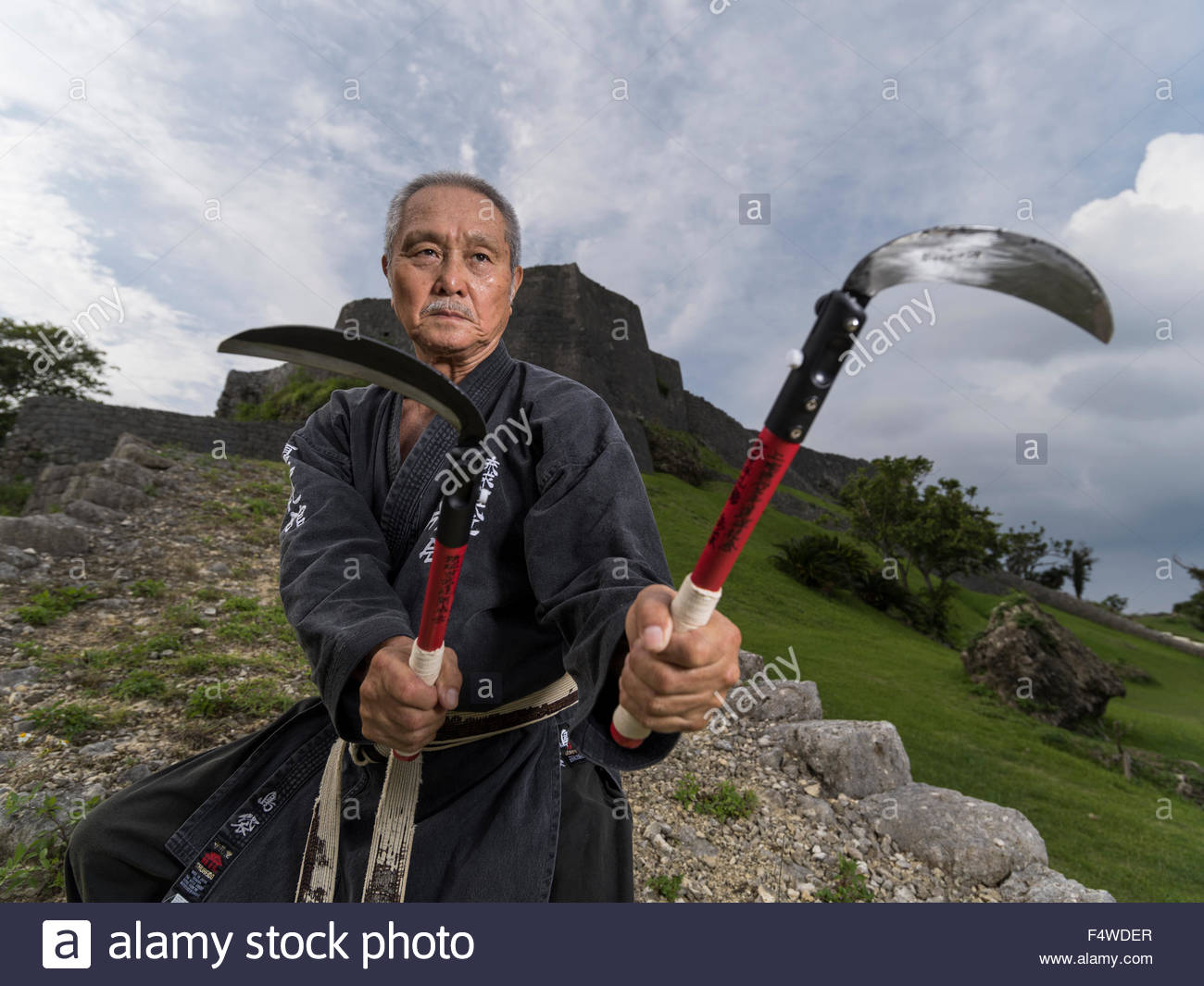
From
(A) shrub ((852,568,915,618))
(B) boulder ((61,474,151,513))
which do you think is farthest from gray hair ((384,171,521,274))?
(A) shrub ((852,568,915,618))

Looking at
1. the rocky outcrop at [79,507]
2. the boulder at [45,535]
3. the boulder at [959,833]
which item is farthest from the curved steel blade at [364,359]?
the boulder at [45,535]

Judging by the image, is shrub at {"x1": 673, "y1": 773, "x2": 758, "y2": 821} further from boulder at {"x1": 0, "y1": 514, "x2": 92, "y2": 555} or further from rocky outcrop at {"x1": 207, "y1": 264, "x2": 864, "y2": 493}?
rocky outcrop at {"x1": 207, "y1": 264, "x2": 864, "y2": 493}

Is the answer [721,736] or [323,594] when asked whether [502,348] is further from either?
[721,736]

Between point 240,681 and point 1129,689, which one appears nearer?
point 240,681

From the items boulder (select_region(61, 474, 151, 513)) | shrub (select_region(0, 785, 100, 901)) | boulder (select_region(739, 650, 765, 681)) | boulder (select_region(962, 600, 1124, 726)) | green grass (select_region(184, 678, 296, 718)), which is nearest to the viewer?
shrub (select_region(0, 785, 100, 901))

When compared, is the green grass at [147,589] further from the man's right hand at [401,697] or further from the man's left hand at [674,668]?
the man's left hand at [674,668]

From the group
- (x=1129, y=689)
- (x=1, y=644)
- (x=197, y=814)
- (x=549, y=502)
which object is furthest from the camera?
(x=1129, y=689)

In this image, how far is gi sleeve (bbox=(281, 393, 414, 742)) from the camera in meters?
1.51

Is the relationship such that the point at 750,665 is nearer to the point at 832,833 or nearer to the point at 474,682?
the point at 832,833

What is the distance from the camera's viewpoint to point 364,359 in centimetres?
118

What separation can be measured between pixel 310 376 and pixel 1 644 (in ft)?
69.6

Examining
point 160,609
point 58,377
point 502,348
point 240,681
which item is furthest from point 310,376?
point 502,348

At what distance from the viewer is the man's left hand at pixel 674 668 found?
1.10 meters

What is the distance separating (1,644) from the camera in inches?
222
